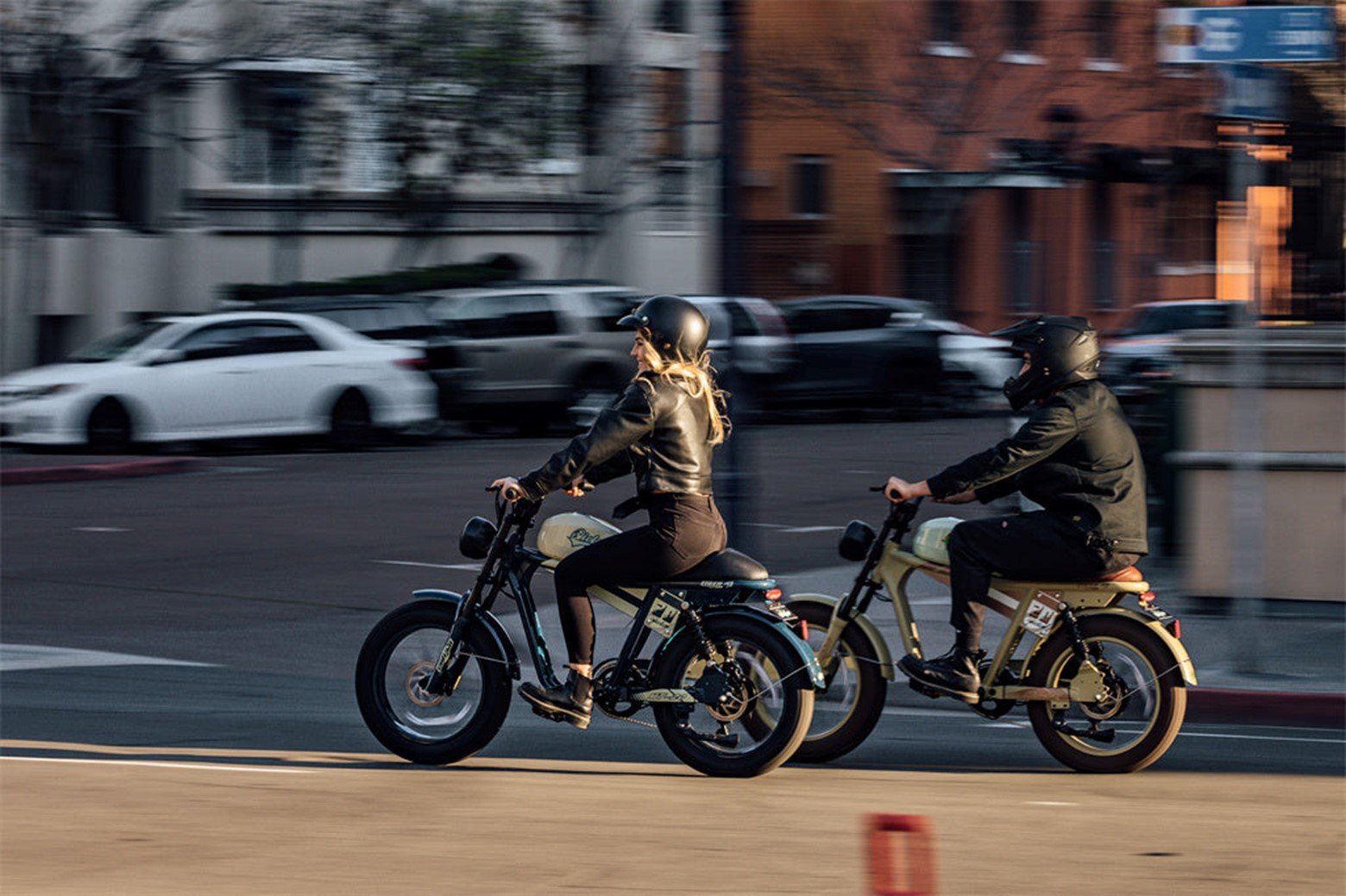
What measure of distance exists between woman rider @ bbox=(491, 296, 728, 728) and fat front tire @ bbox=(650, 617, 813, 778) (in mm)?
277

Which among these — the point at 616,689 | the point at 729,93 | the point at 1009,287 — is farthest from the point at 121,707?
the point at 1009,287

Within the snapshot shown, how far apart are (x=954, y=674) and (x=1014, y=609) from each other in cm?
32

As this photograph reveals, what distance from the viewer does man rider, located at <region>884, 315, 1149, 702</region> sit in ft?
25.4

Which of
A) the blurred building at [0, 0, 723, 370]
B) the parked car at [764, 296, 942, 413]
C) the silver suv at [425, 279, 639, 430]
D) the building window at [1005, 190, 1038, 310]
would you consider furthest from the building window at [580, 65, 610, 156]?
the silver suv at [425, 279, 639, 430]

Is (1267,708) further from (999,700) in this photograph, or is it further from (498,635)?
(498,635)

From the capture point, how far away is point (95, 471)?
2006 cm

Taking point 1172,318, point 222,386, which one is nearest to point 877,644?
point 222,386

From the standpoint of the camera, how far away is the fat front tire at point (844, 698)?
311 inches

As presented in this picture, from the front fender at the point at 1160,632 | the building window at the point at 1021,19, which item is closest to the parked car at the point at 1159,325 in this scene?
the building window at the point at 1021,19

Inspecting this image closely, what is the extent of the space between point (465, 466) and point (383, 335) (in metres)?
3.48

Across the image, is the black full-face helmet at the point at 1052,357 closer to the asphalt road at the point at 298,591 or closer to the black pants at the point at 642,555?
the black pants at the point at 642,555

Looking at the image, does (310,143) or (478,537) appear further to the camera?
(310,143)

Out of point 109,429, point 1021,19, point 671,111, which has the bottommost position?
point 109,429

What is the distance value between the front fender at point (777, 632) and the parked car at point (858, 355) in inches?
778
